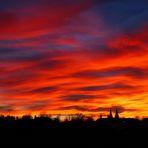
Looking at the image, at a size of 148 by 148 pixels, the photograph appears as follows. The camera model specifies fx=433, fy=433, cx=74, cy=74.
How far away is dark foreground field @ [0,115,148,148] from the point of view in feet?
97.9

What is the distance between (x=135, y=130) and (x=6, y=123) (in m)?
10.8

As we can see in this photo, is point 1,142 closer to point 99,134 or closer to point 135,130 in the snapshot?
point 99,134

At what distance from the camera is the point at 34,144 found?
29031mm

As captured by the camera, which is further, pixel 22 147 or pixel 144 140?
pixel 144 140

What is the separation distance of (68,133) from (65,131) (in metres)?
0.67

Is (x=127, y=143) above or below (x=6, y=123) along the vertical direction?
below

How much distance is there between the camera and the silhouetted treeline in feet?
99.9

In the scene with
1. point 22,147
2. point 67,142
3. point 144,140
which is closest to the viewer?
point 22,147

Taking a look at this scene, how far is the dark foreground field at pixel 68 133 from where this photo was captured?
2983 cm

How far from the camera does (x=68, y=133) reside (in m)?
32.5

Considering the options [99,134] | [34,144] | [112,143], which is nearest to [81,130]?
[99,134]

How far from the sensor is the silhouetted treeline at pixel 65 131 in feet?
99.9

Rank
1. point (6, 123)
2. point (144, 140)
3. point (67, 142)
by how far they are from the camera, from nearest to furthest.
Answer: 1. point (67, 142)
2. point (144, 140)
3. point (6, 123)

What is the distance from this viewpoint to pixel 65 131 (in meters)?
33.2
